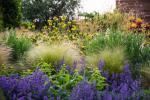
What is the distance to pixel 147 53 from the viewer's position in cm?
757

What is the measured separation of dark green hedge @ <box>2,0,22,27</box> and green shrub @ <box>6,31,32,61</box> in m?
3.13

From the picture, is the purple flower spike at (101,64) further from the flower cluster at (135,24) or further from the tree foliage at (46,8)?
the tree foliage at (46,8)

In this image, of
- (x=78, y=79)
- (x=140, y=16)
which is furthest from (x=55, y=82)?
(x=140, y=16)

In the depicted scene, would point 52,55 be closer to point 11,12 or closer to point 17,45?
point 17,45

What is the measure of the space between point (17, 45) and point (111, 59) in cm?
230

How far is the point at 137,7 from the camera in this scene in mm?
14172

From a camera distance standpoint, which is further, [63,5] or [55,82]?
[63,5]

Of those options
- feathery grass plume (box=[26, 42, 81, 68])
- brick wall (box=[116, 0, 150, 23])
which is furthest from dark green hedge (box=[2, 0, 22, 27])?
feathery grass plume (box=[26, 42, 81, 68])

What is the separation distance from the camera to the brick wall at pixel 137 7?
45.1ft

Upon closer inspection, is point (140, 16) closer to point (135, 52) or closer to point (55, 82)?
point (135, 52)

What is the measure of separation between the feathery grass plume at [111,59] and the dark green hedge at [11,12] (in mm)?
5109

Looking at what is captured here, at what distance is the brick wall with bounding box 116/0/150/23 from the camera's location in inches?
541

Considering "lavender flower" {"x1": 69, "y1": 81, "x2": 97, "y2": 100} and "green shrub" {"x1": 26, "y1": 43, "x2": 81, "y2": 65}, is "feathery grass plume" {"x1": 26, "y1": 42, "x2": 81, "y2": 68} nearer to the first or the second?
"green shrub" {"x1": 26, "y1": 43, "x2": 81, "y2": 65}

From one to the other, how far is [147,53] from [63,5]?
11.1 metres
